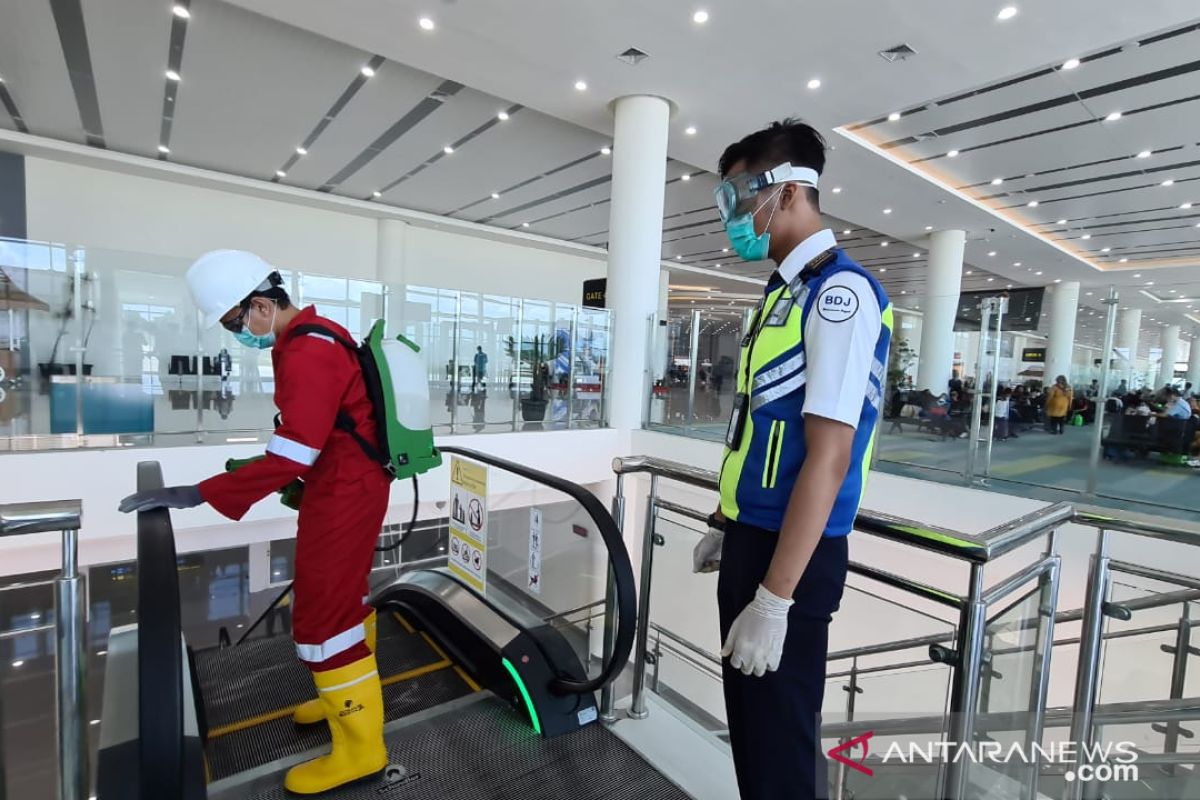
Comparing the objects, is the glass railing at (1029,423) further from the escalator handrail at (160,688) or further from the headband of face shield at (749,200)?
the escalator handrail at (160,688)

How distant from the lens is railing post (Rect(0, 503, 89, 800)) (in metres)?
1.40

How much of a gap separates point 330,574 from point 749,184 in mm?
1724

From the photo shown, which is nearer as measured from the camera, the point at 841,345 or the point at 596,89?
the point at 841,345

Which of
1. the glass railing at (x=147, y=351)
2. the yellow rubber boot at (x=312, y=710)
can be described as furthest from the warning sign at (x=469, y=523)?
the glass railing at (x=147, y=351)

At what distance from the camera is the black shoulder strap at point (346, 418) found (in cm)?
191

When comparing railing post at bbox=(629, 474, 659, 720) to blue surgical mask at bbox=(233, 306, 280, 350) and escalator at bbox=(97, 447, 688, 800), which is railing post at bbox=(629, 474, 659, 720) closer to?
escalator at bbox=(97, 447, 688, 800)

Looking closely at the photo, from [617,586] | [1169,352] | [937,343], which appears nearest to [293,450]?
[617,586]

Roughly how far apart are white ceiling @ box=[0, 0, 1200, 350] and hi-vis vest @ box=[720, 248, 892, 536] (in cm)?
548

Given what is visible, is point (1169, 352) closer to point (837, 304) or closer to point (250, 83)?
point (837, 304)

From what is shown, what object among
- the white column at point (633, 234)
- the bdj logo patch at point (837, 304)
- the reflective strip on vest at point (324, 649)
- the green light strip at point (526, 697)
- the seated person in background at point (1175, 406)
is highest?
the white column at point (633, 234)

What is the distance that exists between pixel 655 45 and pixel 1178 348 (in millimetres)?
5943

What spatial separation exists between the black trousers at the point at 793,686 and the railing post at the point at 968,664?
303mm

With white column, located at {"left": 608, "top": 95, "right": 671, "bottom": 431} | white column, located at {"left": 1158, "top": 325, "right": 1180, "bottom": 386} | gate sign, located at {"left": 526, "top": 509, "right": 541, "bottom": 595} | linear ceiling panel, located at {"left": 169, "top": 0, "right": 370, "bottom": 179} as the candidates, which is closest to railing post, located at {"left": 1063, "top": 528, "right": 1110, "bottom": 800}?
gate sign, located at {"left": 526, "top": 509, "right": 541, "bottom": 595}

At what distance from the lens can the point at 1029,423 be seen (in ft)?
20.2
